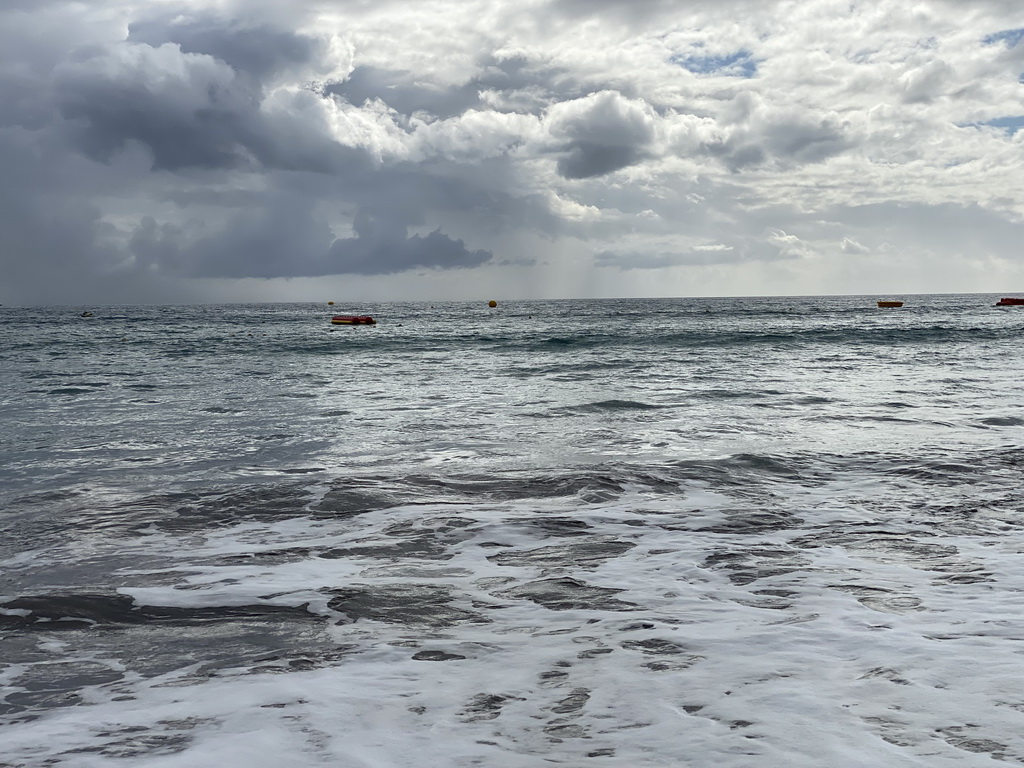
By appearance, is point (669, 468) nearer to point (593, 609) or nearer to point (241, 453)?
point (593, 609)

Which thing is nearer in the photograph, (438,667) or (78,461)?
(438,667)

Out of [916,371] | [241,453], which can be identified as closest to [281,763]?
[241,453]

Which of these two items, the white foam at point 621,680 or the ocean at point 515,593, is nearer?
the white foam at point 621,680

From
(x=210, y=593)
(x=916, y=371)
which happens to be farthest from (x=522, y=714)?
(x=916, y=371)

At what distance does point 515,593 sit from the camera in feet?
17.7

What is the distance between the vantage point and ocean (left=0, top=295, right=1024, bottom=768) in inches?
137

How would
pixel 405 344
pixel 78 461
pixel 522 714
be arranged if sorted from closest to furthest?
pixel 522 714 < pixel 78 461 < pixel 405 344

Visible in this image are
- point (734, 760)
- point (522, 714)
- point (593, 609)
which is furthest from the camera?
point (593, 609)

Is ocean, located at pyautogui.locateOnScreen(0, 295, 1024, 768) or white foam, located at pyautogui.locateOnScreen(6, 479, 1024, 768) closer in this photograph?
white foam, located at pyautogui.locateOnScreen(6, 479, 1024, 768)

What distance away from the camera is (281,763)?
3297 millimetres

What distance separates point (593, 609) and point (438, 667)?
127 cm

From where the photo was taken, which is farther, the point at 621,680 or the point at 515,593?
the point at 515,593

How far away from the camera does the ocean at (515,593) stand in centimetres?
348

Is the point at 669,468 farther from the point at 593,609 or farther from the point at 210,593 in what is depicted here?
the point at 210,593
